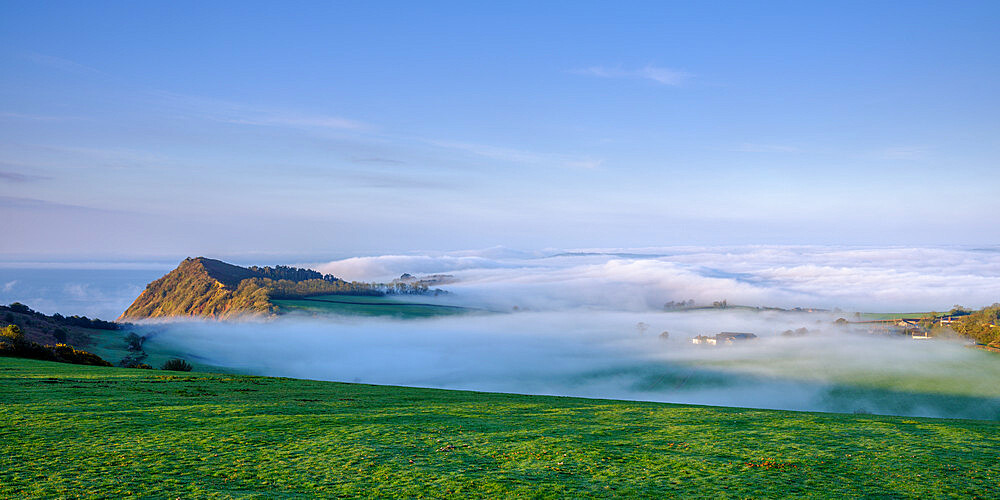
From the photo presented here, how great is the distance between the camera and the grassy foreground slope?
35.7 ft

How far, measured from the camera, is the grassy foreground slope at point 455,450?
429 inches

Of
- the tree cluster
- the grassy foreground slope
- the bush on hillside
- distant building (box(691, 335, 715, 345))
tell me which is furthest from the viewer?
distant building (box(691, 335, 715, 345))

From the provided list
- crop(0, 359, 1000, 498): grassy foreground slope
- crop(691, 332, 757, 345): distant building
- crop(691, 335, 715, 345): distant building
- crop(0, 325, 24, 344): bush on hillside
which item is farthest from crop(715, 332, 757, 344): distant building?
crop(0, 325, 24, 344): bush on hillside

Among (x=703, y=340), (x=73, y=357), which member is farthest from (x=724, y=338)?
(x=73, y=357)

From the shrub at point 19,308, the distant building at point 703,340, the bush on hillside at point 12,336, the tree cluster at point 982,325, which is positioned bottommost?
the distant building at point 703,340

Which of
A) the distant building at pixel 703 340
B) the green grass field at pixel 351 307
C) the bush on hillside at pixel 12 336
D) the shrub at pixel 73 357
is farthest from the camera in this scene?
the green grass field at pixel 351 307

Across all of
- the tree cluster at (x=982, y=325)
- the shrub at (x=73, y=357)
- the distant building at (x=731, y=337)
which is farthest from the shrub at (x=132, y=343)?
the tree cluster at (x=982, y=325)

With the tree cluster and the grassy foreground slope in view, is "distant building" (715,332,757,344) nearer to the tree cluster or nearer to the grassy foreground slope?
the tree cluster

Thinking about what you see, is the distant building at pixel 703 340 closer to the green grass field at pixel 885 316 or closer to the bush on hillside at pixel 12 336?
the green grass field at pixel 885 316

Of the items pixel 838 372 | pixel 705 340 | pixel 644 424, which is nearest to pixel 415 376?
pixel 705 340

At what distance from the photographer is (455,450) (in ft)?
45.0

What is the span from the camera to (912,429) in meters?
17.9

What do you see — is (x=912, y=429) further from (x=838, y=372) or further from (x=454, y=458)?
(x=838, y=372)

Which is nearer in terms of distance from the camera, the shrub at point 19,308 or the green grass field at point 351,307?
the shrub at point 19,308
